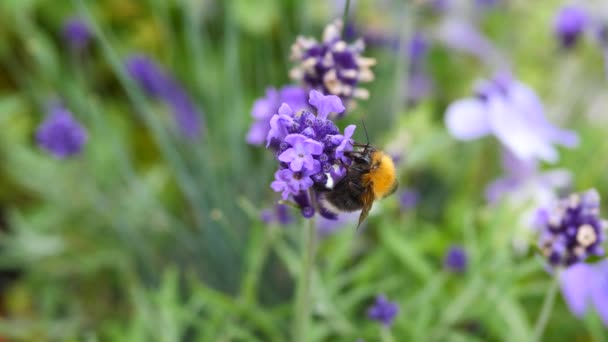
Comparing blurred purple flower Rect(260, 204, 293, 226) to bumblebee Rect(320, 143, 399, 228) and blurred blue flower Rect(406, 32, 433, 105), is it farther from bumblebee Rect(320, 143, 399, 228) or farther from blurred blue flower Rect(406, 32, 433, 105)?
blurred blue flower Rect(406, 32, 433, 105)

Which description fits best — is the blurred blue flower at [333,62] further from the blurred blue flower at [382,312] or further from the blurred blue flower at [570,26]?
the blurred blue flower at [570,26]

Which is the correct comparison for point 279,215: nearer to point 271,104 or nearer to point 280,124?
point 271,104

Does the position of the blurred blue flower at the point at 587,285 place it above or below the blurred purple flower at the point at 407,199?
below

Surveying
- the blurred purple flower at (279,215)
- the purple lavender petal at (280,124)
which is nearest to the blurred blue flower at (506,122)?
the blurred purple flower at (279,215)

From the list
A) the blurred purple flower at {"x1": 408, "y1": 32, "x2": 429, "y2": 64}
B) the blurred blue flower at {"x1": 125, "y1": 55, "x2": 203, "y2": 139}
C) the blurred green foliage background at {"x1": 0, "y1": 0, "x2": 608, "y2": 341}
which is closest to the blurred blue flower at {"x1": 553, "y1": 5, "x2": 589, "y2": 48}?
the blurred green foliage background at {"x1": 0, "y1": 0, "x2": 608, "y2": 341}

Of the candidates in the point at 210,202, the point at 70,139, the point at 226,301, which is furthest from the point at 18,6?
the point at 226,301

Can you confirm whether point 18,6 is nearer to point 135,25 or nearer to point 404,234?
point 135,25

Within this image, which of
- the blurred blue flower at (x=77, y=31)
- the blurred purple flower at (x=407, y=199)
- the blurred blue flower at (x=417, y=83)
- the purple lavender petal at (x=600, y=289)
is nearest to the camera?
the purple lavender petal at (x=600, y=289)
